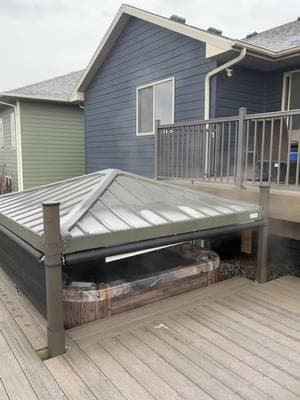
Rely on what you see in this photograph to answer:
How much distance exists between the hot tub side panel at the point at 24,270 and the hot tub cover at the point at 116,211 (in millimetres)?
276

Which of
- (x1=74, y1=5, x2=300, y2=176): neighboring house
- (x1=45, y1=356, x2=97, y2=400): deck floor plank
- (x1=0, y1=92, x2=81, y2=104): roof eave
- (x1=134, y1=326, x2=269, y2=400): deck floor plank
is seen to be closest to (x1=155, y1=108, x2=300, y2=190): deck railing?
(x1=74, y1=5, x2=300, y2=176): neighboring house

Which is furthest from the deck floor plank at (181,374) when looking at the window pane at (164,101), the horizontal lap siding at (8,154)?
the horizontal lap siding at (8,154)

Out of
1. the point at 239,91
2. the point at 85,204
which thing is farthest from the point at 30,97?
the point at 85,204

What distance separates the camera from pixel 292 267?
4.44 meters

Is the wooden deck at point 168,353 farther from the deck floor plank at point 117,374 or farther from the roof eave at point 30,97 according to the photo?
the roof eave at point 30,97

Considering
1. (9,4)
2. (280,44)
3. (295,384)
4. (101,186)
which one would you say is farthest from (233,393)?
(9,4)

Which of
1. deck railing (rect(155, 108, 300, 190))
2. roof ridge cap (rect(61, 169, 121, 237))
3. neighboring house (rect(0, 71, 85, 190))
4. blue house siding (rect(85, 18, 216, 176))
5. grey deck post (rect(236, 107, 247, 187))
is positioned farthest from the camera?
neighboring house (rect(0, 71, 85, 190))

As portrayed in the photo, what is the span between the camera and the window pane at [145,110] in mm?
7477

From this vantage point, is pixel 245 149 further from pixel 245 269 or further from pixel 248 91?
pixel 248 91

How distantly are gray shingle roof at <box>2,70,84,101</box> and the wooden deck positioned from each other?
29.2 feet

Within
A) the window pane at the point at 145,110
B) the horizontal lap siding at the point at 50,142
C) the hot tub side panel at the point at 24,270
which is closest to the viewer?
the hot tub side panel at the point at 24,270

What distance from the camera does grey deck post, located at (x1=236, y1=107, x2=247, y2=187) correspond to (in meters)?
3.98

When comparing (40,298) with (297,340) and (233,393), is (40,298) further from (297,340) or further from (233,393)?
(297,340)

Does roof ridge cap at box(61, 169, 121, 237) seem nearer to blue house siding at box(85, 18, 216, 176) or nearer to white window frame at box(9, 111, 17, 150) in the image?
blue house siding at box(85, 18, 216, 176)
